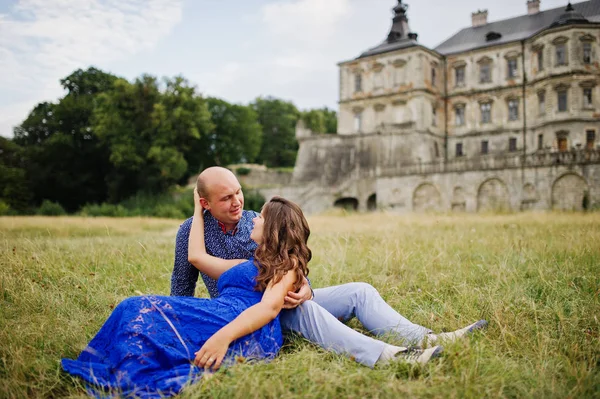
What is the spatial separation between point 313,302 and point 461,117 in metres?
37.9

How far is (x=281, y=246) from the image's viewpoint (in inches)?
137

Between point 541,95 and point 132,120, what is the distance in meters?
28.6

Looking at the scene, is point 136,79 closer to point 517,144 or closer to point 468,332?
point 517,144

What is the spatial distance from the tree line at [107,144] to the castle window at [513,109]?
2208 cm

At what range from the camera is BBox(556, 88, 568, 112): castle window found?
32500 mm

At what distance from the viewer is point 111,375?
297 cm

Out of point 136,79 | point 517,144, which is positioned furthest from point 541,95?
point 136,79

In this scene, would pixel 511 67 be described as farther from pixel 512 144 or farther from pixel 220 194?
pixel 220 194

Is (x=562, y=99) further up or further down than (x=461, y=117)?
further up

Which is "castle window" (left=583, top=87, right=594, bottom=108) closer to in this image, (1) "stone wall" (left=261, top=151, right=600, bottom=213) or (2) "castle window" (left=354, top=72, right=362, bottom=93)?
(1) "stone wall" (left=261, top=151, right=600, bottom=213)

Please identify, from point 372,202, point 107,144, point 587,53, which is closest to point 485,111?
point 587,53

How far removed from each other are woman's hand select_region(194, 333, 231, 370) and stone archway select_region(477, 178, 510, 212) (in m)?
25.6

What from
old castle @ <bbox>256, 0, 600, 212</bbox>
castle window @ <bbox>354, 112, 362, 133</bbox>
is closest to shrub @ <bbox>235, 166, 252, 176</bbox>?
old castle @ <bbox>256, 0, 600, 212</bbox>

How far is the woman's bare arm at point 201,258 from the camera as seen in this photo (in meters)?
3.79
